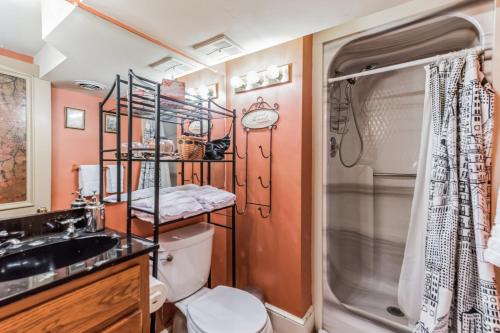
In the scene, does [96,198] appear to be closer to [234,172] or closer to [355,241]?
[234,172]

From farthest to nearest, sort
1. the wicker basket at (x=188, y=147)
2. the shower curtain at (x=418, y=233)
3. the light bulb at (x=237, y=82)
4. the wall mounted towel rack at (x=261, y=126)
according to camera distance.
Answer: the light bulb at (x=237, y=82)
the wall mounted towel rack at (x=261, y=126)
the wicker basket at (x=188, y=147)
the shower curtain at (x=418, y=233)

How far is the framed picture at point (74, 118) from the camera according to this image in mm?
1131

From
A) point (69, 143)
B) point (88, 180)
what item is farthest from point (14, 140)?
point (88, 180)

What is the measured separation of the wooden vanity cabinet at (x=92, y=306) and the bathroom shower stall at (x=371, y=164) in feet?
4.13

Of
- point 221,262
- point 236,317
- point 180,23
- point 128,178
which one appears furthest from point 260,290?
point 180,23

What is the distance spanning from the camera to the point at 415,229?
4.56 ft

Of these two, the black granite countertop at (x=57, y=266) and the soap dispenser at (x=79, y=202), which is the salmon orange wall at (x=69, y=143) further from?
the black granite countertop at (x=57, y=266)

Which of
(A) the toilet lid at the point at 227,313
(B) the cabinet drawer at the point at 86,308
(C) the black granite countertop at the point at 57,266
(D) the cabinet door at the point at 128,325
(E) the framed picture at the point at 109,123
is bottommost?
(A) the toilet lid at the point at 227,313

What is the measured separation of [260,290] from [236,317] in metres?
0.58

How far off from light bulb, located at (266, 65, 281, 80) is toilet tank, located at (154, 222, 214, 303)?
1170 millimetres

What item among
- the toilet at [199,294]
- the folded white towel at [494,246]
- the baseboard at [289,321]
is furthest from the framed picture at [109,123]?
the folded white towel at [494,246]

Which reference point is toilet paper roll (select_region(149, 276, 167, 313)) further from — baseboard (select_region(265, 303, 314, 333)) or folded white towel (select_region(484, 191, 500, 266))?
folded white towel (select_region(484, 191, 500, 266))

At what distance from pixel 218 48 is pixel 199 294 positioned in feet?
5.51

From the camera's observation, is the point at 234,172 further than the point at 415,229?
Yes
